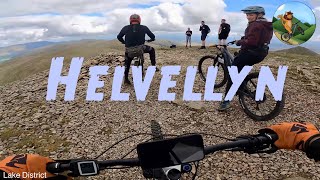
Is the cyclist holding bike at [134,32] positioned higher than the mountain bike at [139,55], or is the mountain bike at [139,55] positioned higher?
the cyclist holding bike at [134,32]

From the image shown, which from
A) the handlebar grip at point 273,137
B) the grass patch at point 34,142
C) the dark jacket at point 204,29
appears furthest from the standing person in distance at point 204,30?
the handlebar grip at point 273,137

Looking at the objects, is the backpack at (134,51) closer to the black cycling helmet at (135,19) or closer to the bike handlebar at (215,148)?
the black cycling helmet at (135,19)

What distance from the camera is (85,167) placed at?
2.34m

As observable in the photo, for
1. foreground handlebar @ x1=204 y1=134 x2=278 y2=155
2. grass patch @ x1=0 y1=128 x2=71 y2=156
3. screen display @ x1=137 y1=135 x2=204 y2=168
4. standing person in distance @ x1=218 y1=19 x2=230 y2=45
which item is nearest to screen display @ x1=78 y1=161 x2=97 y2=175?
screen display @ x1=137 y1=135 x2=204 y2=168

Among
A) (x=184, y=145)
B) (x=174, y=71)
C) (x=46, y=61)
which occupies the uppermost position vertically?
(x=184, y=145)

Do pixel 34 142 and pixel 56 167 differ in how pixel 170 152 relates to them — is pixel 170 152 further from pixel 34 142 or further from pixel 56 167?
pixel 34 142

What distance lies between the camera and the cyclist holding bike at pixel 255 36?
9.40m

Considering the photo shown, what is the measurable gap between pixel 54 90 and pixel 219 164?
8853mm

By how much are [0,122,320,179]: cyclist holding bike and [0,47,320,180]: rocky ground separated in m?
4.96

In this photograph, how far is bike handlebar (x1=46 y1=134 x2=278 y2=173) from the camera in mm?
2447

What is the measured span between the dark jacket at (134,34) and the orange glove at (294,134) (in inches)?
422

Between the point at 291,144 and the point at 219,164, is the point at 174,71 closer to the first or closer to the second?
the point at 219,164

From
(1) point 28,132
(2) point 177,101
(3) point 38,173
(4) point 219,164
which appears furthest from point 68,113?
(3) point 38,173

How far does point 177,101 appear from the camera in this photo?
12.0m
